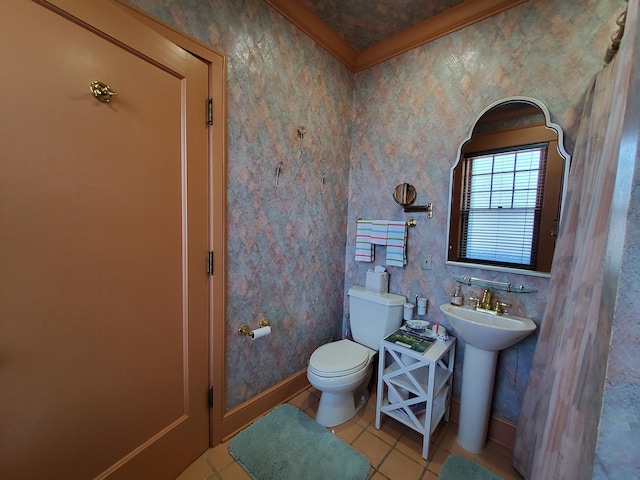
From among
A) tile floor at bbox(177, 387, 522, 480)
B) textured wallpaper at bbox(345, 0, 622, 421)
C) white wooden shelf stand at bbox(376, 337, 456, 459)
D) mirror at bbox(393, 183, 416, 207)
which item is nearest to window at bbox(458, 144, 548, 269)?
textured wallpaper at bbox(345, 0, 622, 421)

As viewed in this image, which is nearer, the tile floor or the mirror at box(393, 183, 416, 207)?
the tile floor

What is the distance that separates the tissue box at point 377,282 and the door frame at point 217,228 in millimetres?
1105

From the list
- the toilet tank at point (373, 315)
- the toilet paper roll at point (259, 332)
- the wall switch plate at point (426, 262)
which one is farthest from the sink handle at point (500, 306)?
the toilet paper roll at point (259, 332)

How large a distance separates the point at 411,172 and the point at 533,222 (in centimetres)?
82

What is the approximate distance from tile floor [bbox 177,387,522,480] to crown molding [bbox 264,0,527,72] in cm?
267

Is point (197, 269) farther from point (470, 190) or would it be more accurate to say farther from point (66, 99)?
point (470, 190)

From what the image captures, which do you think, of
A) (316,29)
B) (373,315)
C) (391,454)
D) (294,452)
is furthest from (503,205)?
(294,452)

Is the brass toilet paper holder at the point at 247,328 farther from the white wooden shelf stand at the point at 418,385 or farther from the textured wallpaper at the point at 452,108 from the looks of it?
the textured wallpaper at the point at 452,108

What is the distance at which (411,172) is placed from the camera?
1899 mm

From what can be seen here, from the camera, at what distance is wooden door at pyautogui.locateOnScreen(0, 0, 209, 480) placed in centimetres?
79

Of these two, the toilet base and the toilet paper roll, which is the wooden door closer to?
the toilet paper roll

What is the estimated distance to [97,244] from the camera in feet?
3.13

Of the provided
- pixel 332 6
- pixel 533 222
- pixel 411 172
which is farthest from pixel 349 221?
pixel 332 6

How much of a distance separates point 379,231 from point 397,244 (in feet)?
0.60
